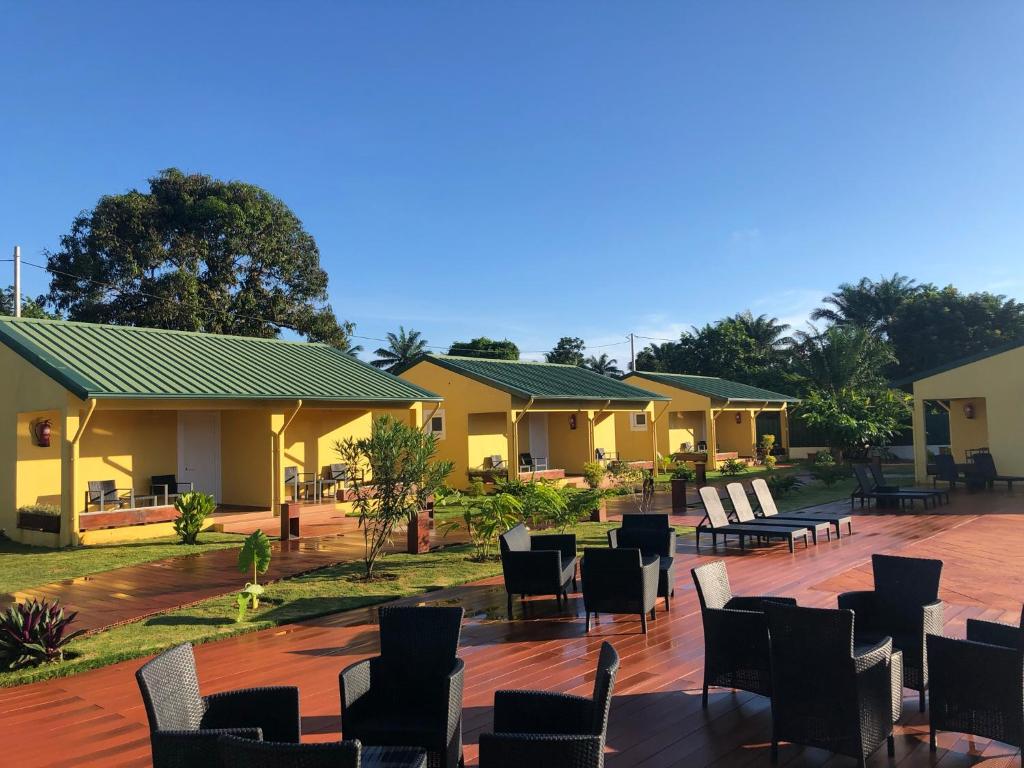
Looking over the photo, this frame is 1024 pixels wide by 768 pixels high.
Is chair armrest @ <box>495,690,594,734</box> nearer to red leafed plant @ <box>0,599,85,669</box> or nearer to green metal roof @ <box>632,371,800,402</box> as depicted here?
red leafed plant @ <box>0,599,85,669</box>

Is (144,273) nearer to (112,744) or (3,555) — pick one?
(3,555)

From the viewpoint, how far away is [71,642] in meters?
7.16

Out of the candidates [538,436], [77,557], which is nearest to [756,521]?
[77,557]

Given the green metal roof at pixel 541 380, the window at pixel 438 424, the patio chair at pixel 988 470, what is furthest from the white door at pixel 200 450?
the patio chair at pixel 988 470

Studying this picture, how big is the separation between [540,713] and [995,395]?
21.7 m

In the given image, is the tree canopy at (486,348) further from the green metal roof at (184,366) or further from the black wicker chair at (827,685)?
the black wicker chair at (827,685)

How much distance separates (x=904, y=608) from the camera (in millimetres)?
5434

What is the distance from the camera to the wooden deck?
14.8ft

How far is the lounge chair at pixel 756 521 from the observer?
40.3ft

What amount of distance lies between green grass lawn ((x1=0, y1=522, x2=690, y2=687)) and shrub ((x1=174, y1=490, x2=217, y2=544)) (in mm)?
4095

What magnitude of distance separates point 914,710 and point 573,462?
22516 mm

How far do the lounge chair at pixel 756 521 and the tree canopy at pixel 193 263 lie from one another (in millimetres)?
25410

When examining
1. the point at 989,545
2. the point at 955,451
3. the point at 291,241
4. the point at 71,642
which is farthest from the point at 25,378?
the point at 955,451

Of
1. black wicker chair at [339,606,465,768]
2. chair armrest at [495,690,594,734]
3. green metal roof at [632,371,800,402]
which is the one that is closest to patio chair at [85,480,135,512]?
black wicker chair at [339,606,465,768]
